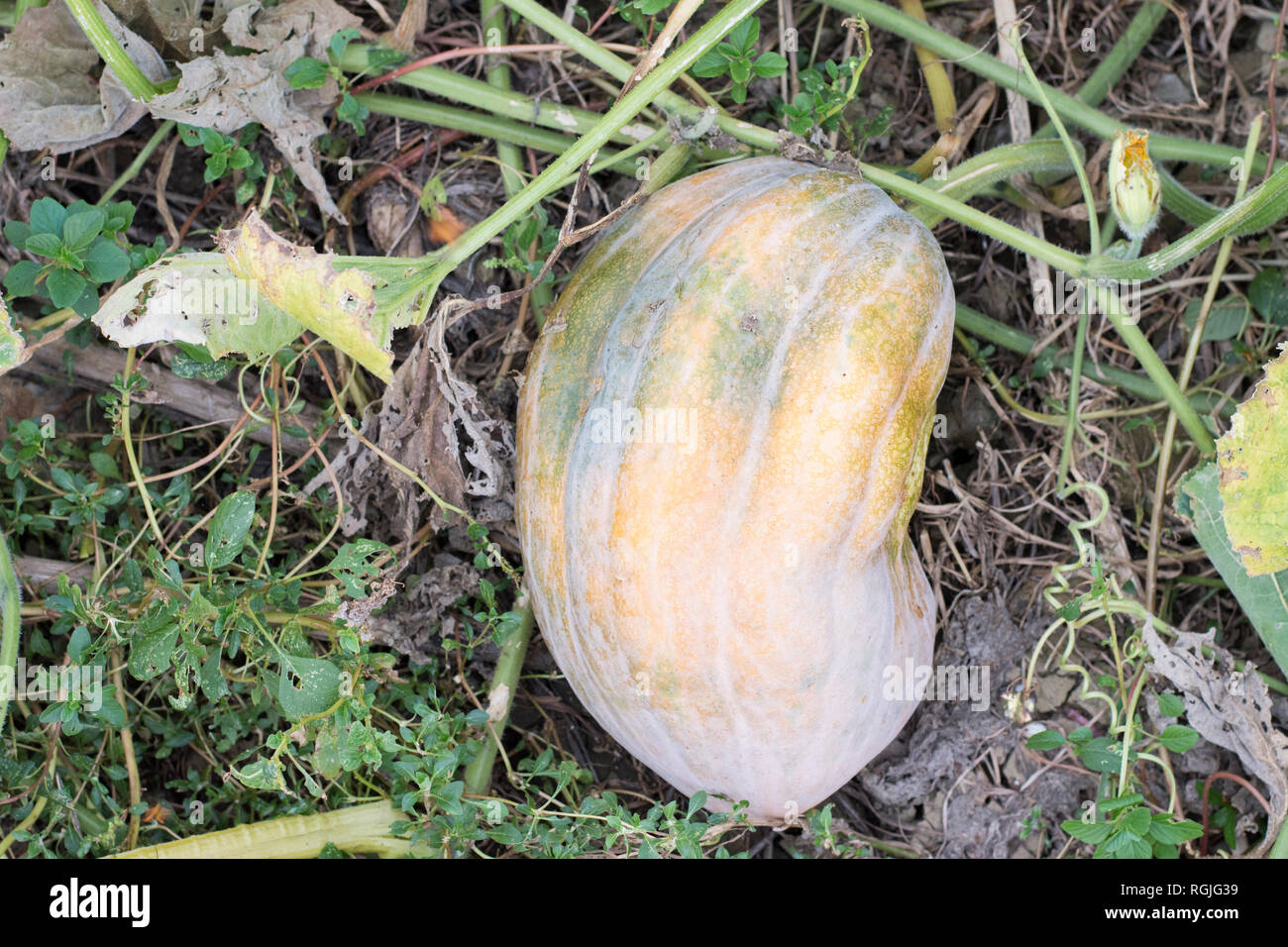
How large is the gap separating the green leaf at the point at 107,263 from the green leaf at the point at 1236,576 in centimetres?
188

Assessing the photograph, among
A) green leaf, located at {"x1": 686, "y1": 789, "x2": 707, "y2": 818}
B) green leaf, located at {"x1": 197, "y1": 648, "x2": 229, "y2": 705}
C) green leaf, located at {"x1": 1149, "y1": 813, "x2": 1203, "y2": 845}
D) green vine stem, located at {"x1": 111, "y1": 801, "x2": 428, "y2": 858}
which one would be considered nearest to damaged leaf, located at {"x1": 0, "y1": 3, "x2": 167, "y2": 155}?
green leaf, located at {"x1": 197, "y1": 648, "x2": 229, "y2": 705}

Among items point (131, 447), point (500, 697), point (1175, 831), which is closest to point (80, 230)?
point (131, 447)

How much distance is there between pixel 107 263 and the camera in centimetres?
182

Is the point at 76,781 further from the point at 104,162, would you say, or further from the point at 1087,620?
the point at 1087,620

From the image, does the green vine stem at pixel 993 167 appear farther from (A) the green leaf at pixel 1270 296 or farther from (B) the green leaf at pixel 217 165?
(B) the green leaf at pixel 217 165

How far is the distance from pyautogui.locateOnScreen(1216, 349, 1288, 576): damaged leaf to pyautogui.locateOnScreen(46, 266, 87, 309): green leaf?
1.87 meters

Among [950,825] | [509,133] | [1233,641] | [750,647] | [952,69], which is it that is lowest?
[950,825]

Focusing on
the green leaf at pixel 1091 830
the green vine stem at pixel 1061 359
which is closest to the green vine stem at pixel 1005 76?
the green vine stem at pixel 1061 359

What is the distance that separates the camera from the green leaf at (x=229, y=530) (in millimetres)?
1684

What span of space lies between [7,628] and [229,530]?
1.20 feet

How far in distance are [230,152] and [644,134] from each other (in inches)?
29.2

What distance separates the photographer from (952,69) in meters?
2.16

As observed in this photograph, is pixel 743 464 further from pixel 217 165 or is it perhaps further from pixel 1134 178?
pixel 217 165
